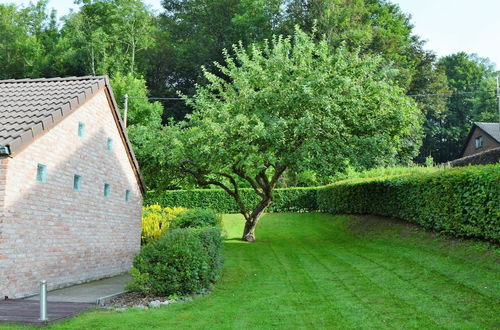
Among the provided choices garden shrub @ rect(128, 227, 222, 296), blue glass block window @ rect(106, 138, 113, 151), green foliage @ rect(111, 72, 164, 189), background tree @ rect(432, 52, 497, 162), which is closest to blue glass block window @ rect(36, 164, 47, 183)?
garden shrub @ rect(128, 227, 222, 296)

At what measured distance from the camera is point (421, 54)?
50.3 meters

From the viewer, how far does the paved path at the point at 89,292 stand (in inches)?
405

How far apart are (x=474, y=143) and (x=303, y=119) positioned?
3612 cm

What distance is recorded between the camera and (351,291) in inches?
407

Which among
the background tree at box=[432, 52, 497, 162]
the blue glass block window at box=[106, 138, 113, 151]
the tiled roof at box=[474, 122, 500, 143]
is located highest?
the background tree at box=[432, 52, 497, 162]

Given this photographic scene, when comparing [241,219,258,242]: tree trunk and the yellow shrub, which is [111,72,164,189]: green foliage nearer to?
the yellow shrub

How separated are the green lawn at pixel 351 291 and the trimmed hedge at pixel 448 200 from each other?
47 centimetres

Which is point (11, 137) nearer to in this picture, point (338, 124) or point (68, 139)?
point (68, 139)

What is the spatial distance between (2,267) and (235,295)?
4.81 meters

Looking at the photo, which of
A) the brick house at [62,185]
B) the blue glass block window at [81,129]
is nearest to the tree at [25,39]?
the brick house at [62,185]

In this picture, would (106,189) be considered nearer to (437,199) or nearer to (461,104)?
(437,199)

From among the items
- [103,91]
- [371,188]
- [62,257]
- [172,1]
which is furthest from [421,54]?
[62,257]

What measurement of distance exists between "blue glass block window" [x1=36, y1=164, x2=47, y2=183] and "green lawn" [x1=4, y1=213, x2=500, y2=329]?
13.6 feet

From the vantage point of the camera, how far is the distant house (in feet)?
142
